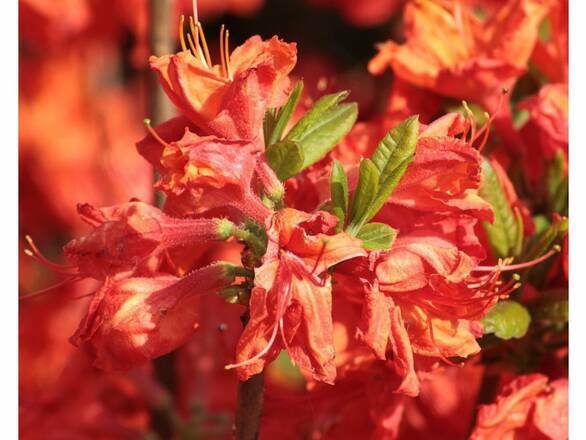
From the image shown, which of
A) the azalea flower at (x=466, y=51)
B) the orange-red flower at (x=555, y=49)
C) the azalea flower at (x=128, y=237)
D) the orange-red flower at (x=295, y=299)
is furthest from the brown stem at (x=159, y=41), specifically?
the orange-red flower at (x=295, y=299)

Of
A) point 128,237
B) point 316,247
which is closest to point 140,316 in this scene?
point 128,237

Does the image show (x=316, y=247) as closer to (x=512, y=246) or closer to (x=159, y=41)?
(x=512, y=246)

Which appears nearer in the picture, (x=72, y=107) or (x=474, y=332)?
(x=474, y=332)

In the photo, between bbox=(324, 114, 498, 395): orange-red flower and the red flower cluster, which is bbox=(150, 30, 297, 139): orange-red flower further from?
bbox=(324, 114, 498, 395): orange-red flower

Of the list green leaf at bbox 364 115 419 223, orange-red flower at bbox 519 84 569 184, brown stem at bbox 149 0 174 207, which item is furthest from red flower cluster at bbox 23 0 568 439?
brown stem at bbox 149 0 174 207

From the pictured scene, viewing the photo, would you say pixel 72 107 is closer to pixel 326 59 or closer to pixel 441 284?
pixel 326 59

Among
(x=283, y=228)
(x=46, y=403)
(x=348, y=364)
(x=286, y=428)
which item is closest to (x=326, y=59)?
(x=46, y=403)
